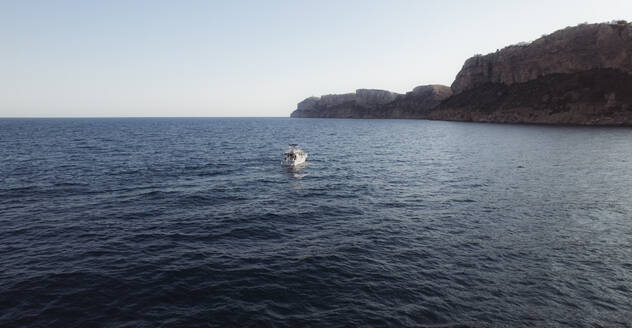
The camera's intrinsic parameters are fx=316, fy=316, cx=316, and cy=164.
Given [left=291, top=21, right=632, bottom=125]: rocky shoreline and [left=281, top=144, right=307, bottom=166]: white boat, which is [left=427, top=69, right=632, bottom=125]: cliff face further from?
[left=281, top=144, right=307, bottom=166]: white boat

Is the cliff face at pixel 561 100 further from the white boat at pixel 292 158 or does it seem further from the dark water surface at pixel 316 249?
the white boat at pixel 292 158

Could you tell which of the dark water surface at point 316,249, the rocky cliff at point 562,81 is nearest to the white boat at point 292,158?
the dark water surface at point 316,249

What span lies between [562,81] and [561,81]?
0.52 metres

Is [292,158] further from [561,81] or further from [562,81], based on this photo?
[561,81]

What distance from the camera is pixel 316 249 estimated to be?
21141 mm

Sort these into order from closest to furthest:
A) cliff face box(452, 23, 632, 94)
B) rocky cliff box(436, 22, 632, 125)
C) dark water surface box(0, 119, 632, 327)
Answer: dark water surface box(0, 119, 632, 327), rocky cliff box(436, 22, 632, 125), cliff face box(452, 23, 632, 94)

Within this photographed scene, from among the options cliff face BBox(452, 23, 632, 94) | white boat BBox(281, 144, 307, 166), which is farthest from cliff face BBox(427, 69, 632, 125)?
white boat BBox(281, 144, 307, 166)

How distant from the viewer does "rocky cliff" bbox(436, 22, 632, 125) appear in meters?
107

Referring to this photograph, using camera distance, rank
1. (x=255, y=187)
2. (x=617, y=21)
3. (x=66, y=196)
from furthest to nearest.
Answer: (x=617, y=21) → (x=255, y=187) → (x=66, y=196)

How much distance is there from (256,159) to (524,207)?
1701 inches

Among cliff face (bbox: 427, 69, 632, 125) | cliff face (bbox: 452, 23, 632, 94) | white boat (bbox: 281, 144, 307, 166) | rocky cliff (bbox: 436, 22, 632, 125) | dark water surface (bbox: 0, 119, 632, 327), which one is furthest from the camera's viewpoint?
cliff face (bbox: 452, 23, 632, 94)

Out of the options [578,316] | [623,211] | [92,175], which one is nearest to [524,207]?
[623,211]

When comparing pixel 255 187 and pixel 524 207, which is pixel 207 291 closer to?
pixel 255 187

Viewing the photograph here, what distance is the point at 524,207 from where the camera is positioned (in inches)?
1136
